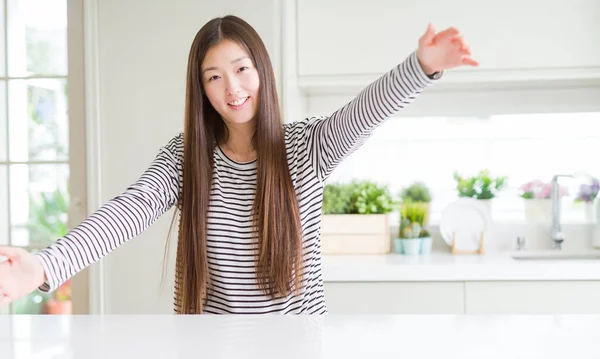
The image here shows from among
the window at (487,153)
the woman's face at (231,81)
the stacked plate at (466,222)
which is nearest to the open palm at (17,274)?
the woman's face at (231,81)

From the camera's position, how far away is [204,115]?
151cm

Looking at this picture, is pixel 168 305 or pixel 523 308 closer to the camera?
pixel 523 308

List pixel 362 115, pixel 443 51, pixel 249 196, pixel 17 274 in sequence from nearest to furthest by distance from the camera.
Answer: pixel 17 274, pixel 443 51, pixel 362 115, pixel 249 196

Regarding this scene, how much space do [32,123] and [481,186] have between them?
1.78m

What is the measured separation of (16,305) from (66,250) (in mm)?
1953

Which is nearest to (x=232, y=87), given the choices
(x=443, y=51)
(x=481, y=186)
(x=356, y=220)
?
(x=443, y=51)

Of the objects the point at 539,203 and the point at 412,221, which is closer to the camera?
the point at 412,221

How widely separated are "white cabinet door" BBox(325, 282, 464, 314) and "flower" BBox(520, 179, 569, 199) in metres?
0.79

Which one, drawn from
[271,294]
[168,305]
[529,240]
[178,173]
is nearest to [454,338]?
[271,294]

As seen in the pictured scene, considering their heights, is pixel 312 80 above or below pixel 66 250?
above

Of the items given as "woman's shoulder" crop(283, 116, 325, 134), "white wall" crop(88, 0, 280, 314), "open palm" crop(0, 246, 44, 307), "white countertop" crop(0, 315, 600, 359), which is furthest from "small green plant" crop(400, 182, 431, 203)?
"open palm" crop(0, 246, 44, 307)

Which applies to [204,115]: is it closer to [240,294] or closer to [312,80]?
[240,294]

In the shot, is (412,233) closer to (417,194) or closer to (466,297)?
(417,194)

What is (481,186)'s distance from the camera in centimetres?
294
